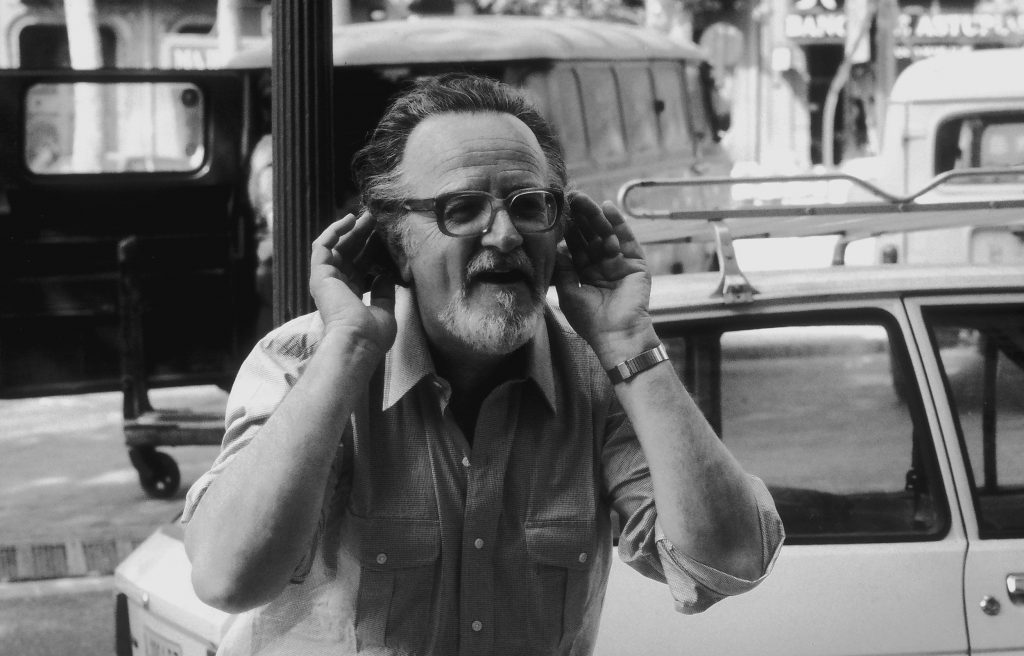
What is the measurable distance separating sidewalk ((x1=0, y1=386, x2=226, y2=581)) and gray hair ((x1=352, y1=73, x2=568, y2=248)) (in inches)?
155

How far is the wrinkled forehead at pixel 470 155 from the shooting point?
179 cm

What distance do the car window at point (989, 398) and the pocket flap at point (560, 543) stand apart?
1.32 m

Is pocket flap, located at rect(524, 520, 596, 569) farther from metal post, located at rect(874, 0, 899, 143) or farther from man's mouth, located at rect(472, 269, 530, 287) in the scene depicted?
metal post, located at rect(874, 0, 899, 143)

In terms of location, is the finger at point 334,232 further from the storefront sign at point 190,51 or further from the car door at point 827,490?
the storefront sign at point 190,51

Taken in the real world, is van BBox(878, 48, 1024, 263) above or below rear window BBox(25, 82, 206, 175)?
above

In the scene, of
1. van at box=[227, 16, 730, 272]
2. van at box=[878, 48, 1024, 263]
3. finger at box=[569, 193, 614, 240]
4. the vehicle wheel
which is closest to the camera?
finger at box=[569, 193, 614, 240]

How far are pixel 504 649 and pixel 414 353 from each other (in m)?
0.39

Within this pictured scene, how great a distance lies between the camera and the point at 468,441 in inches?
71.0

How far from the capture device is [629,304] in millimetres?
1850

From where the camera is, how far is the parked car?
2672 mm

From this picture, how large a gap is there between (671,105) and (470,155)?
28.0 ft

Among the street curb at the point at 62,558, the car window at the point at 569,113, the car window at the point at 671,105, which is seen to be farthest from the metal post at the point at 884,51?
the street curb at the point at 62,558

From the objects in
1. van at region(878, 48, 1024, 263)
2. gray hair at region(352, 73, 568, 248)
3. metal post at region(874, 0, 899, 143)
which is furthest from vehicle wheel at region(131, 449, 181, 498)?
metal post at region(874, 0, 899, 143)

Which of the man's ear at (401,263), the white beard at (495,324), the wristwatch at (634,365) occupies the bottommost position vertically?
the wristwatch at (634,365)
